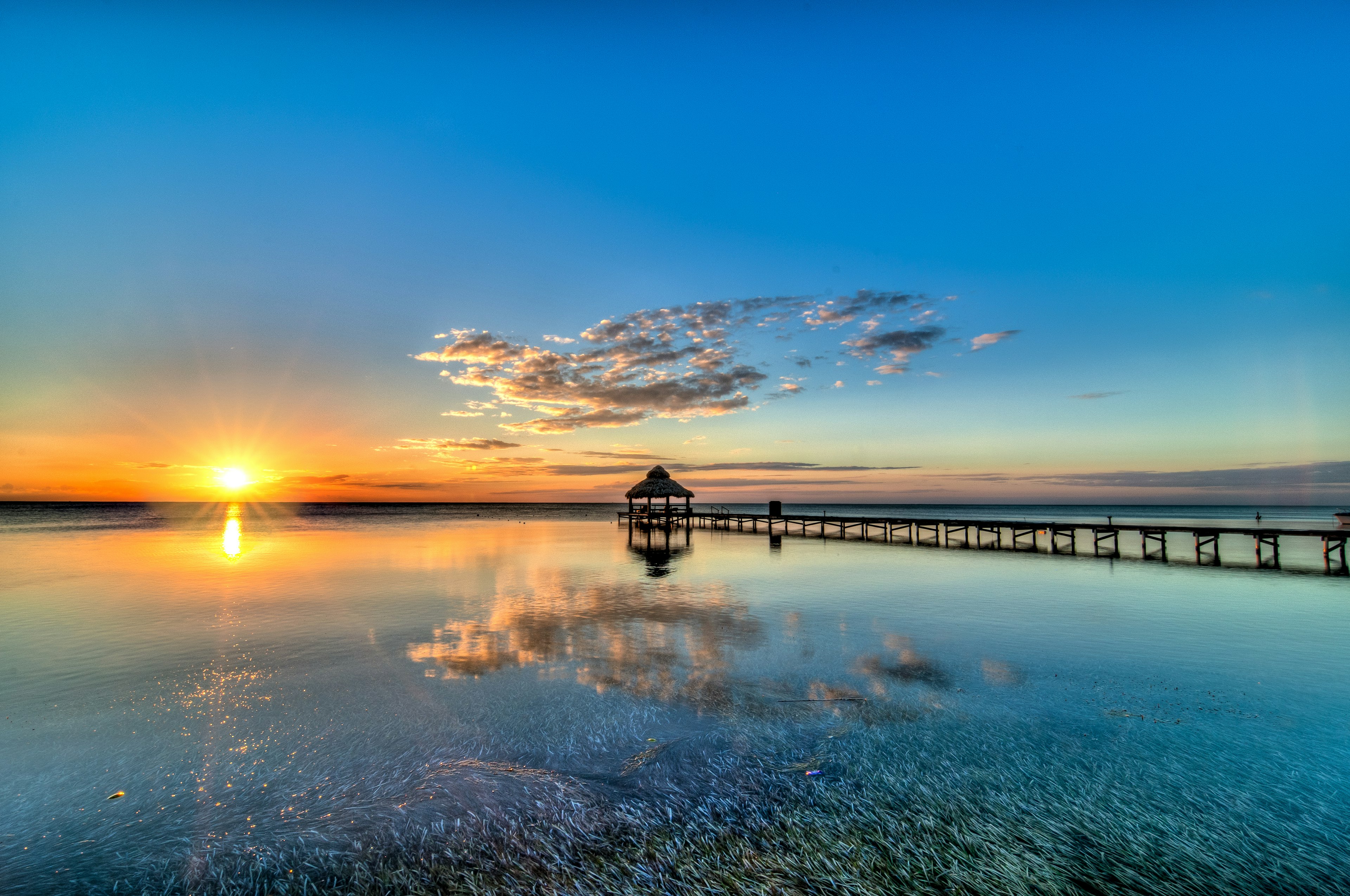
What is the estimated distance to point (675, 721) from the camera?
24.9 feet

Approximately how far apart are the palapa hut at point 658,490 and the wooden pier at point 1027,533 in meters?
1.71

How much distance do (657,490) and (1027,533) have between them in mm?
32374

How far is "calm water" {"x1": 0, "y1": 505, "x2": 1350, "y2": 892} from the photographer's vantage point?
5.09m

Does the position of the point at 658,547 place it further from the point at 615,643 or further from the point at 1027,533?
the point at 1027,533

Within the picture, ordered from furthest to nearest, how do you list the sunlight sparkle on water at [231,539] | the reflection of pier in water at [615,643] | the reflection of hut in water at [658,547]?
the sunlight sparkle on water at [231,539] → the reflection of hut in water at [658,547] → the reflection of pier in water at [615,643]

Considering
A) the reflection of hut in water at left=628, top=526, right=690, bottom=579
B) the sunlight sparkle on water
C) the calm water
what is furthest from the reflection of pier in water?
the sunlight sparkle on water

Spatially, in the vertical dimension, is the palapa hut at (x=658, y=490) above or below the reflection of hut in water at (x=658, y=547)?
above

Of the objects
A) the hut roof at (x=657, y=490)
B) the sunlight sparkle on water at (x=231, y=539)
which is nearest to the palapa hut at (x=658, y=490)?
the hut roof at (x=657, y=490)

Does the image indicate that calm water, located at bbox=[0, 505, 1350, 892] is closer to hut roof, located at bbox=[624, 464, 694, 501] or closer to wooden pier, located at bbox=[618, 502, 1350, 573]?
wooden pier, located at bbox=[618, 502, 1350, 573]

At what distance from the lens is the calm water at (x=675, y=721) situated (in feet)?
16.7

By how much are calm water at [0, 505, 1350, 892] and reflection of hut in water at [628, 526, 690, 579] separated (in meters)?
6.27

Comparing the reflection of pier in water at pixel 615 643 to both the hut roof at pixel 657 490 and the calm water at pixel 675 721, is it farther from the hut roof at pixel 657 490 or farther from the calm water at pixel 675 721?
the hut roof at pixel 657 490

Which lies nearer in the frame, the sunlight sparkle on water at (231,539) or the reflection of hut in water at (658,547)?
the reflection of hut in water at (658,547)

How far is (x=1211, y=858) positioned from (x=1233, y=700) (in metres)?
5.56
